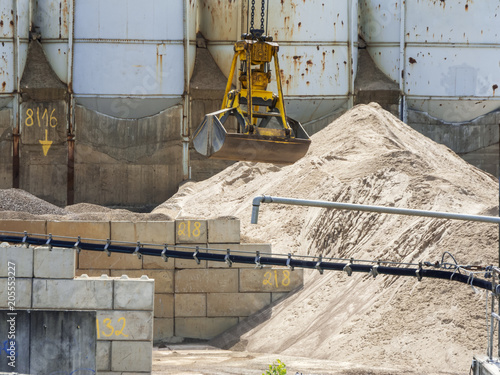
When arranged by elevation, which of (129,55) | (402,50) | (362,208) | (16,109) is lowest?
(362,208)

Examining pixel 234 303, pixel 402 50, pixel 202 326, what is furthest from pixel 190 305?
pixel 402 50

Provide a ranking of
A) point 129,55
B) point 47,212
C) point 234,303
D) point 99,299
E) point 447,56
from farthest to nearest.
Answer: point 447,56 < point 129,55 < point 47,212 < point 234,303 < point 99,299

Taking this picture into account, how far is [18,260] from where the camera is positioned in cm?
1419

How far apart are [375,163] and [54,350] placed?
1070cm

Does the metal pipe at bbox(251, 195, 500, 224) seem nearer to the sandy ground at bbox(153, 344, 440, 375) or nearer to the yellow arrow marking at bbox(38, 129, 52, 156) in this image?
the sandy ground at bbox(153, 344, 440, 375)

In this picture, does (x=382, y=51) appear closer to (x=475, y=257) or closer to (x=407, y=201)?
(x=407, y=201)

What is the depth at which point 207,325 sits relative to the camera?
1884cm

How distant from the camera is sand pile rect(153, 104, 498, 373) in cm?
1504

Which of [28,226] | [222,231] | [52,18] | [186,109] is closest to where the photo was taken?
[28,226]

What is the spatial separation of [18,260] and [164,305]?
519 cm

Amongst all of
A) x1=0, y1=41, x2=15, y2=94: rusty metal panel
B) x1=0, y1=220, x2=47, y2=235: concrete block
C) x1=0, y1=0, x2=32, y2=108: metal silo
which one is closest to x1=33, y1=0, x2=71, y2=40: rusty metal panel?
x1=0, y1=0, x2=32, y2=108: metal silo

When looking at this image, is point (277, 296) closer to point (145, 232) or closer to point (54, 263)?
point (145, 232)

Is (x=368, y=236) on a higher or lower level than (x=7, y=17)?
lower

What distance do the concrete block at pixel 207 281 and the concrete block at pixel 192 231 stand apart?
0.72 metres
